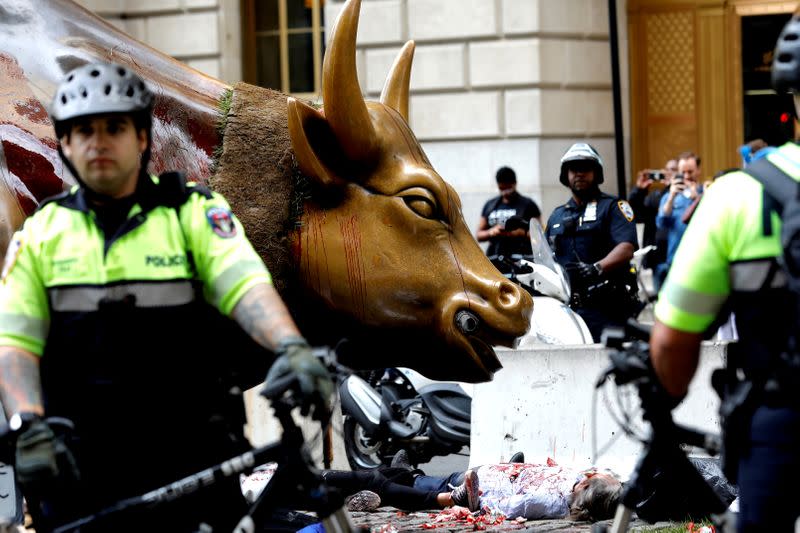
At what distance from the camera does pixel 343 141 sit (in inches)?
257

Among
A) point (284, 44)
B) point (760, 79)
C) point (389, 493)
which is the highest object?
point (284, 44)

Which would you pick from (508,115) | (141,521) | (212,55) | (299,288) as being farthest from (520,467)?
(212,55)

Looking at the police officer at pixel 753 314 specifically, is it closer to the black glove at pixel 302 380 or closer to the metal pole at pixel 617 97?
the black glove at pixel 302 380

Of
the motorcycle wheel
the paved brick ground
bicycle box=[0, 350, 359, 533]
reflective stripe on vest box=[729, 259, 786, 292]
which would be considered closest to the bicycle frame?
bicycle box=[0, 350, 359, 533]

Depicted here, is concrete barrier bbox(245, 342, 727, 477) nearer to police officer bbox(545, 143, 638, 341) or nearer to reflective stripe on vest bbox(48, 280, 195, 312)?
police officer bbox(545, 143, 638, 341)

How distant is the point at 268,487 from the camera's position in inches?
175

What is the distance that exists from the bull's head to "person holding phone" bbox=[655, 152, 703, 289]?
7.02 metres

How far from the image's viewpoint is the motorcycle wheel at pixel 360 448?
9.88 meters

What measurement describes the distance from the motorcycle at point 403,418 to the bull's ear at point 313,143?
3.05 meters

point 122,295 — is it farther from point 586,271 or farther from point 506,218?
point 506,218

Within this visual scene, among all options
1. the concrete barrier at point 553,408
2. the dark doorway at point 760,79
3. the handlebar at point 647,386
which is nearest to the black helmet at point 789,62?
the handlebar at point 647,386

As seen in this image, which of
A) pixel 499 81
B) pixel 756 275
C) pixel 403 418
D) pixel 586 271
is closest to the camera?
pixel 756 275

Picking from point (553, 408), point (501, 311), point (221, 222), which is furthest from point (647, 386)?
point (553, 408)

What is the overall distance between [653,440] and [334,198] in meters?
2.45
